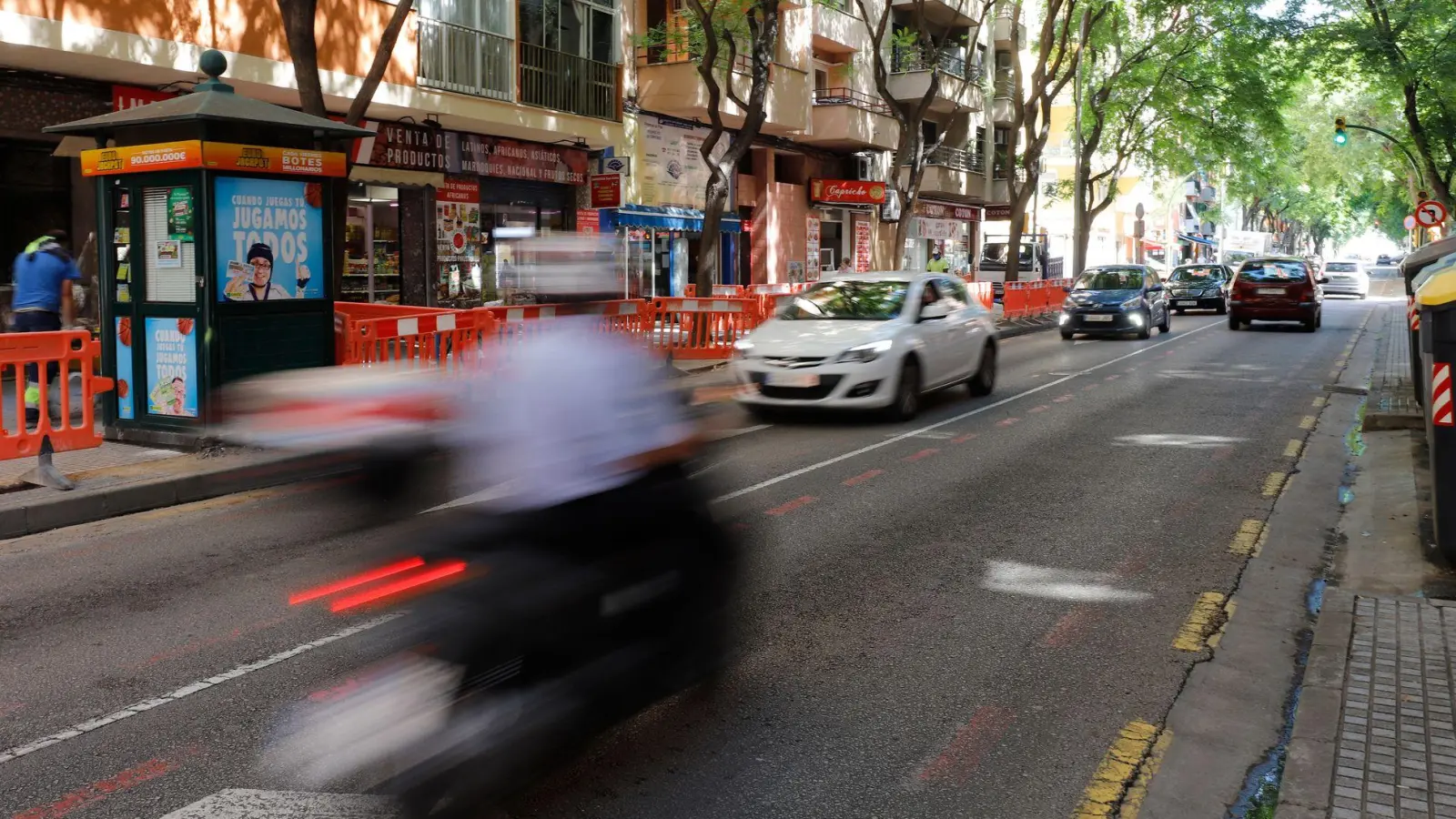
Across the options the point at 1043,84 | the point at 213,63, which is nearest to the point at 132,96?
the point at 213,63

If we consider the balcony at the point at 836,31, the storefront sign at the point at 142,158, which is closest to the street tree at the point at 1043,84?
the balcony at the point at 836,31

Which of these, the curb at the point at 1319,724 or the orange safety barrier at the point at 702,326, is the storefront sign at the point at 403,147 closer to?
the orange safety barrier at the point at 702,326

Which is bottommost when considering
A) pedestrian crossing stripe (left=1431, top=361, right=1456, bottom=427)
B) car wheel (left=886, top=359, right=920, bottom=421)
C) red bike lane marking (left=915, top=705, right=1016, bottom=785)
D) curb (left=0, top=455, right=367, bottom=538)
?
red bike lane marking (left=915, top=705, right=1016, bottom=785)

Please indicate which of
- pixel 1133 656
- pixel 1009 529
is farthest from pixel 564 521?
pixel 1009 529

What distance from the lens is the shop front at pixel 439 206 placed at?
19484 mm

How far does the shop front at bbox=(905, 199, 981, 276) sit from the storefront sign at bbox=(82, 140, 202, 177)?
1216 inches

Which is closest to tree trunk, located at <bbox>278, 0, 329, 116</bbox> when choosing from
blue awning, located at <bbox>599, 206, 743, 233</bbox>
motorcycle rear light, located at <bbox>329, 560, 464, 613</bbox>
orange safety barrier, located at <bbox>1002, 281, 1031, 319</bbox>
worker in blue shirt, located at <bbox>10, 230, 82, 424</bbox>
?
worker in blue shirt, located at <bbox>10, 230, 82, 424</bbox>

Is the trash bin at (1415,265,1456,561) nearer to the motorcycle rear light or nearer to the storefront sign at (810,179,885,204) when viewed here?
the motorcycle rear light

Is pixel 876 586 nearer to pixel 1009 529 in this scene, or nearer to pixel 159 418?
pixel 1009 529

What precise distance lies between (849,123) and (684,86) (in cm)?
820

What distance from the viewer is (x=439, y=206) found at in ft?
68.0

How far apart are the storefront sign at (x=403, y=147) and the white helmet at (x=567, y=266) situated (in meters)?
15.4

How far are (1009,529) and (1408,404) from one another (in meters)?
7.23

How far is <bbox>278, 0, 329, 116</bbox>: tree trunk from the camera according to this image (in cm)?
1265
